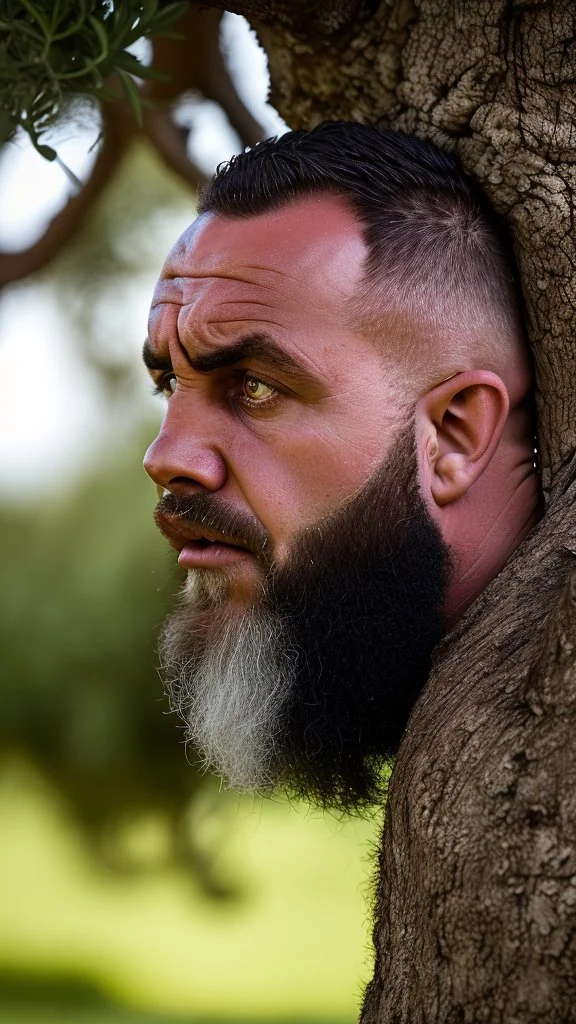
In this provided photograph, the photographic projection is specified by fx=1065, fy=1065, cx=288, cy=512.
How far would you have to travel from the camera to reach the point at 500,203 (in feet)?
4.54

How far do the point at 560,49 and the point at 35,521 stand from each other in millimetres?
3822

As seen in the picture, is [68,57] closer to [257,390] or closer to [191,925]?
[257,390]

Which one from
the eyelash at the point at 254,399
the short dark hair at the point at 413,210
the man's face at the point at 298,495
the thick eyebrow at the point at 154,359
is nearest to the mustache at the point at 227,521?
the man's face at the point at 298,495

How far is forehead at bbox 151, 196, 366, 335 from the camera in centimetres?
134

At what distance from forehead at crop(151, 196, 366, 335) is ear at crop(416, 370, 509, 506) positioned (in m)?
0.17

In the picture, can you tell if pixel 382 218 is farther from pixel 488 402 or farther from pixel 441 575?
pixel 441 575

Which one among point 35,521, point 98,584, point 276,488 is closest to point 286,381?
point 276,488

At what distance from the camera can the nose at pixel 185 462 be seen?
1.33m

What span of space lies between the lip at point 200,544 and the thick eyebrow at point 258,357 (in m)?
0.20

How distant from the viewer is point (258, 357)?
1.33 m

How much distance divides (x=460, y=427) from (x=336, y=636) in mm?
313

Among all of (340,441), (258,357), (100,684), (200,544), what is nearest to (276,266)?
(258,357)

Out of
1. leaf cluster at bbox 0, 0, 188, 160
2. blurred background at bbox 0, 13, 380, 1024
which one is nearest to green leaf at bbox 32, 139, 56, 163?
leaf cluster at bbox 0, 0, 188, 160

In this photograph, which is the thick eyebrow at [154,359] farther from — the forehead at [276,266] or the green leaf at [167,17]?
the green leaf at [167,17]
